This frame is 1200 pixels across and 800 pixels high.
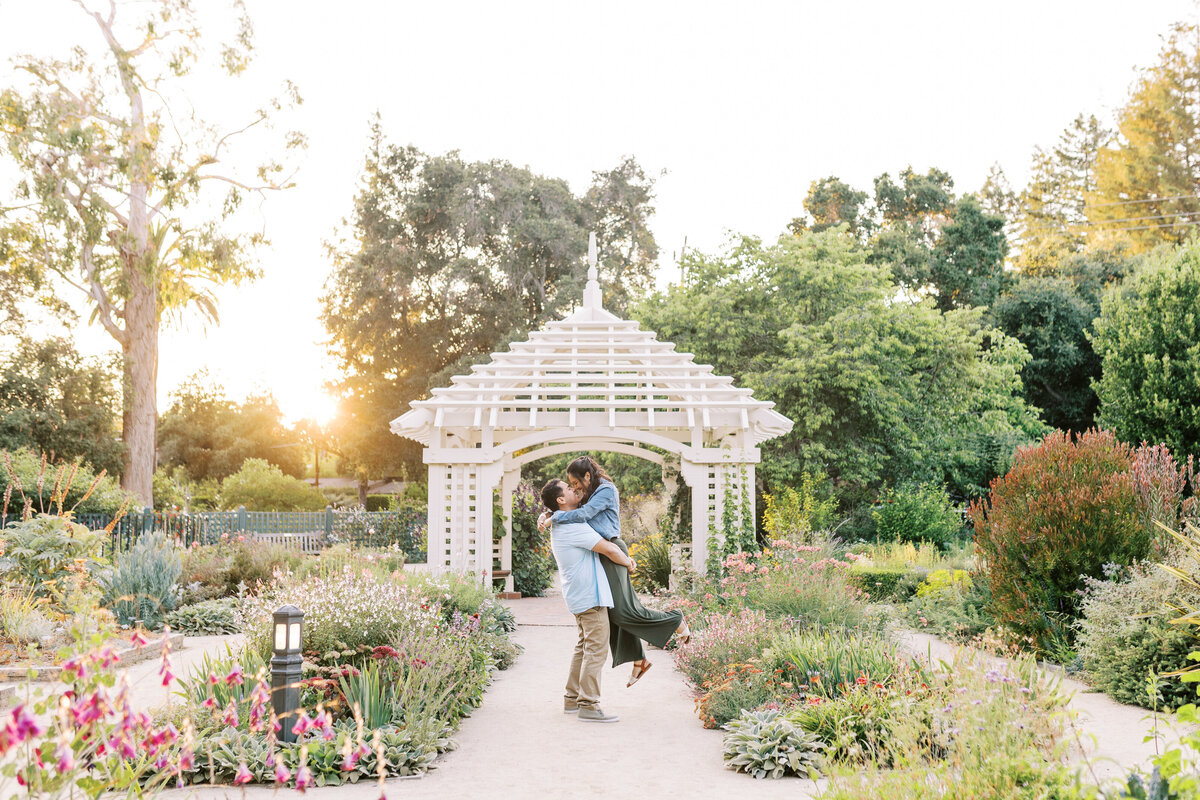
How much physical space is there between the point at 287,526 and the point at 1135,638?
16.6m

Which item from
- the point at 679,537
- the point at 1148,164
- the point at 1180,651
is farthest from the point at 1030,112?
the point at 1180,651

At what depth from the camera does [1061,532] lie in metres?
7.90

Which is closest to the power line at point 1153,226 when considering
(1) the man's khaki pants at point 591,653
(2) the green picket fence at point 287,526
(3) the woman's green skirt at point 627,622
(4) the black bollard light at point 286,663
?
(2) the green picket fence at point 287,526

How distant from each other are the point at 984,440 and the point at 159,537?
17.4m

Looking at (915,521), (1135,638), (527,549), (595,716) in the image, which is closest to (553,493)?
(595,716)

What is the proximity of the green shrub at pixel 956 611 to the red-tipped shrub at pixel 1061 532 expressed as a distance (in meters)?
0.56

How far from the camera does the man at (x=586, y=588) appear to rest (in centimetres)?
622

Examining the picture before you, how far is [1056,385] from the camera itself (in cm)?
2597

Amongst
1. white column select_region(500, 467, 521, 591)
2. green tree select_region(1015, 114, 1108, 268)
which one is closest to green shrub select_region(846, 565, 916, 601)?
white column select_region(500, 467, 521, 591)

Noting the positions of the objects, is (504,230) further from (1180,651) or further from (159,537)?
(1180,651)

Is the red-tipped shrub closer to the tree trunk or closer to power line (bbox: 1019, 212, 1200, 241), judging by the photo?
the tree trunk

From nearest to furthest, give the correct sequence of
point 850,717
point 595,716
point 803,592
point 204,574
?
point 850,717 < point 595,716 < point 803,592 < point 204,574

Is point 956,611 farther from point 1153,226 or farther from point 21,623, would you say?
point 1153,226

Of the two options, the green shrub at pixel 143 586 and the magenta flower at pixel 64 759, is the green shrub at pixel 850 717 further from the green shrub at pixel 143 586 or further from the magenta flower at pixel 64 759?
the green shrub at pixel 143 586
